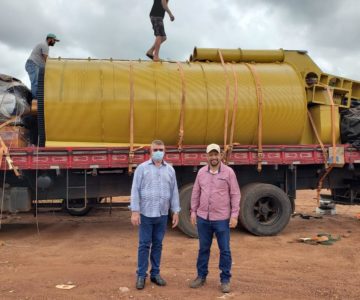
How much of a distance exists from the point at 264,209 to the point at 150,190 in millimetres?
4155

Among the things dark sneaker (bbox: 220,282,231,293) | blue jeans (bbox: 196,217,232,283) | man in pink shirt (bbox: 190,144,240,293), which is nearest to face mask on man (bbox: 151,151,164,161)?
man in pink shirt (bbox: 190,144,240,293)

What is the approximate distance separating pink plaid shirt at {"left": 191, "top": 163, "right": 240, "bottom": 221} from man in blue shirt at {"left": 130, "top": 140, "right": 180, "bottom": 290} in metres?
0.44

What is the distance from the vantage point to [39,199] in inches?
339

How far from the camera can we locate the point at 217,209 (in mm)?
5074

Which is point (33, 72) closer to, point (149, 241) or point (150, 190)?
point (150, 190)

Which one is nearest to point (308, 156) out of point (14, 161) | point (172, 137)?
point (172, 137)

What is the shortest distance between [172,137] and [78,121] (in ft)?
6.00

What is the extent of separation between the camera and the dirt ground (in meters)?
5.01

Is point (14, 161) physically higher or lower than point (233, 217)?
higher

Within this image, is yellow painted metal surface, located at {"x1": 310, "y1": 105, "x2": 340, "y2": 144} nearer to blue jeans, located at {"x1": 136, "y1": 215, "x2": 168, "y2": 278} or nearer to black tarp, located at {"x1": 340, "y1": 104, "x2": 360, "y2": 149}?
black tarp, located at {"x1": 340, "y1": 104, "x2": 360, "y2": 149}

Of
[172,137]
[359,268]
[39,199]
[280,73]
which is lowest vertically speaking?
[359,268]

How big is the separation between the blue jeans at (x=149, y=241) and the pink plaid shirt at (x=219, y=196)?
53 cm

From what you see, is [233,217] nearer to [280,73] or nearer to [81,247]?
[81,247]

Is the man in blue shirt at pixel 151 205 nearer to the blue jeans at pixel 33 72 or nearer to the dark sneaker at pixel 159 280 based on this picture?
the dark sneaker at pixel 159 280
